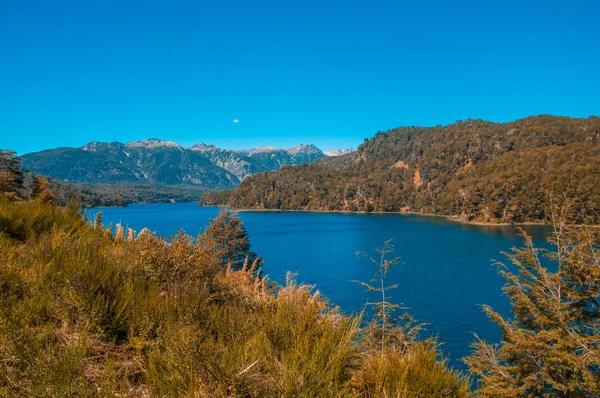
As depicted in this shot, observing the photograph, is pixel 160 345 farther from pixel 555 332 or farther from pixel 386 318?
pixel 555 332

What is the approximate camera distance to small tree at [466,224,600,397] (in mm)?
10406

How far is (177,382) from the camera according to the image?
2.51 metres

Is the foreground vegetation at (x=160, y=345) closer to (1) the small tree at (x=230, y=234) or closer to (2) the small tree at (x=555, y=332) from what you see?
(2) the small tree at (x=555, y=332)

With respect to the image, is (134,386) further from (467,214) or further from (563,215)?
(467,214)

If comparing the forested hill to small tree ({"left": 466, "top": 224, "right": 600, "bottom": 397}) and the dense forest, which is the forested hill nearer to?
small tree ({"left": 466, "top": 224, "right": 600, "bottom": 397})

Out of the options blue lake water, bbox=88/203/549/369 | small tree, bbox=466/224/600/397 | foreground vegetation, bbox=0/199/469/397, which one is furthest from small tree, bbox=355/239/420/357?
foreground vegetation, bbox=0/199/469/397

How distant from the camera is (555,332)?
35.4ft

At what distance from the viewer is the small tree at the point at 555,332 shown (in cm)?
1041

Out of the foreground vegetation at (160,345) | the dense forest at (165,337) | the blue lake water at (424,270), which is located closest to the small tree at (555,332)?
the blue lake water at (424,270)

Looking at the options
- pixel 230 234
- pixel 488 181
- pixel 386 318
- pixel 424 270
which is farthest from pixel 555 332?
pixel 488 181

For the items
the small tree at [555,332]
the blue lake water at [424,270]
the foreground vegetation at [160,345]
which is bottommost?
the blue lake water at [424,270]

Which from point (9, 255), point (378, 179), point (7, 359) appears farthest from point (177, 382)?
point (378, 179)

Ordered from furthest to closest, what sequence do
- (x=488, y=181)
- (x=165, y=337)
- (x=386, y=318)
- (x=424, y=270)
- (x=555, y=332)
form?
(x=488, y=181) → (x=424, y=270) → (x=386, y=318) → (x=555, y=332) → (x=165, y=337)

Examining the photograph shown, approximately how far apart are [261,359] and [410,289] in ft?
132
